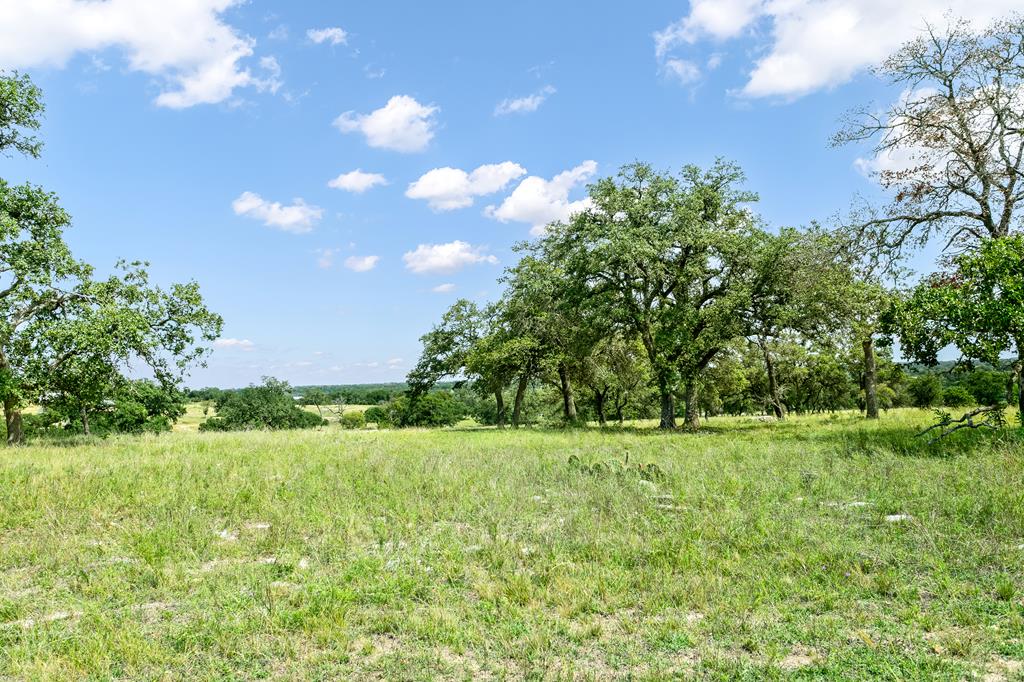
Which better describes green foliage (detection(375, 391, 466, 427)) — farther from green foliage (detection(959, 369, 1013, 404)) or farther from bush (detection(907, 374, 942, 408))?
green foliage (detection(959, 369, 1013, 404))

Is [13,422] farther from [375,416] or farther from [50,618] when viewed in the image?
[375,416]

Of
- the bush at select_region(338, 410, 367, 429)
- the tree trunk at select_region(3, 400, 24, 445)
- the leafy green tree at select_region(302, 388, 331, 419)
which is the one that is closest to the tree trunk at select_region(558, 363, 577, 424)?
the tree trunk at select_region(3, 400, 24, 445)

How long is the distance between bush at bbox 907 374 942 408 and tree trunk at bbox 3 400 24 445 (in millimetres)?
82065

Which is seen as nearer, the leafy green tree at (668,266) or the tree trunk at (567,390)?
Answer: the leafy green tree at (668,266)

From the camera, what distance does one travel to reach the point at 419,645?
518 cm

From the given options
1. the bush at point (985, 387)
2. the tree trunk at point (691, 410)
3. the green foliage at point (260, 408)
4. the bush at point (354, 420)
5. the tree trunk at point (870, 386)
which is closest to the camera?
the tree trunk at point (691, 410)

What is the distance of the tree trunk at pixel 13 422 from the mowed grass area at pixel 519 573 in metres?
12.4

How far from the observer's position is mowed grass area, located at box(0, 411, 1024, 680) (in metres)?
4.93

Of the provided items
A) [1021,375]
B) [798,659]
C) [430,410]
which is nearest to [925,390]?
[1021,375]

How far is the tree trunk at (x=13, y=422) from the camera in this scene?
69.9ft

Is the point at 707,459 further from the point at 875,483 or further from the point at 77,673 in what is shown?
the point at 77,673

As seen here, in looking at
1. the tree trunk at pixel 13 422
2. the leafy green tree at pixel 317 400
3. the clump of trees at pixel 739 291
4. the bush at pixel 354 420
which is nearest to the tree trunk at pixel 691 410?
the clump of trees at pixel 739 291

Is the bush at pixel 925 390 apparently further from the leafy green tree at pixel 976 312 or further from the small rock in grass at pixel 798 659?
the small rock in grass at pixel 798 659

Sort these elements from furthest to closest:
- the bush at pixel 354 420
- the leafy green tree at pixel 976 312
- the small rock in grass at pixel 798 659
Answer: the bush at pixel 354 420
the leafy green tree at pixel 976 312
the small rock in grass at pixel 798 659
